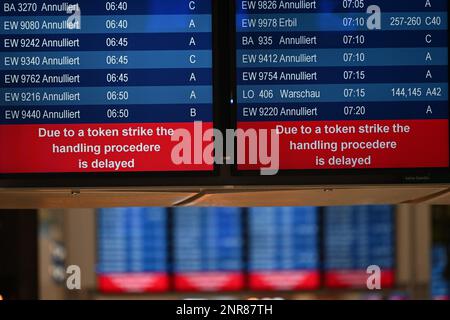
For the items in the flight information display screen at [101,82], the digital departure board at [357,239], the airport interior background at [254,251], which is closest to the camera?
the flight information display screen at [101,82]

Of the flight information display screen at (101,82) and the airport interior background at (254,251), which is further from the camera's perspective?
the airport interior background at (254,251)

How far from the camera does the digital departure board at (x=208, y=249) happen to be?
23.5 ft

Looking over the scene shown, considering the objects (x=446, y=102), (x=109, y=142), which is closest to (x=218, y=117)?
(x=109, y=142)

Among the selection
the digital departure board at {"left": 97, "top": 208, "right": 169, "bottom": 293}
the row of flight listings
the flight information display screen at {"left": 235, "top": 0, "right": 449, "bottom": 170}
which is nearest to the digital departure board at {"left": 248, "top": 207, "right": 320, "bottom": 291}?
the row of flight listings

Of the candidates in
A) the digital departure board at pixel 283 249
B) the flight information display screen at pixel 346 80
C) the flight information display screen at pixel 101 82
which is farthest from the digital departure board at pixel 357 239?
the flight information display screen at pixel 101 82

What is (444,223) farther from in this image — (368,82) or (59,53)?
(59,53)

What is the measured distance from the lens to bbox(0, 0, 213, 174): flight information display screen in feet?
8.45

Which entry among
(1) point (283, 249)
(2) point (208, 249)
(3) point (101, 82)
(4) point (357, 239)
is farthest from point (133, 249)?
(3) point (101, 82)

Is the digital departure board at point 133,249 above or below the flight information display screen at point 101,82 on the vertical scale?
below

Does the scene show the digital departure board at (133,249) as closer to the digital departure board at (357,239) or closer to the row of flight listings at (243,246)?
the row of flight listings at (243,246)

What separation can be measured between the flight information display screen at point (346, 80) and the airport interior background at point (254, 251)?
458cm

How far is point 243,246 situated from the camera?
7.26 meters

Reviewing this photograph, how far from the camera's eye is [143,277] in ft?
23.6

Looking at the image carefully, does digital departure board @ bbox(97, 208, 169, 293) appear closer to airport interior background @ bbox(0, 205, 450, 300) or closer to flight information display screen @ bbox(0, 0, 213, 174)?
airport interior background @ bbox(0, 205, 450, 300)
